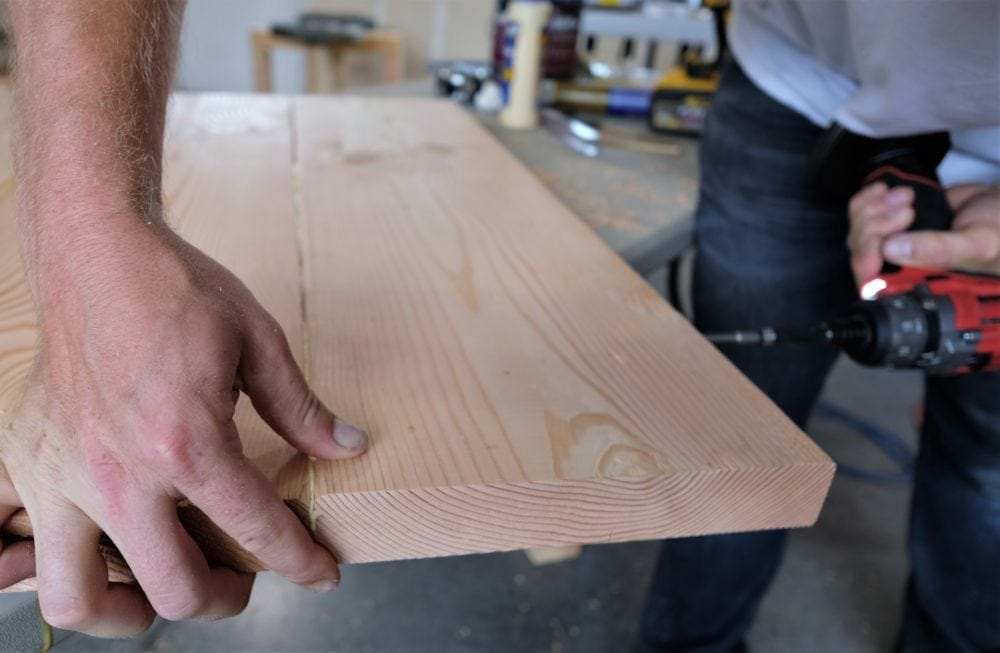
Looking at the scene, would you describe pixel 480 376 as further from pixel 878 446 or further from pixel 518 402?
pixel 878 446

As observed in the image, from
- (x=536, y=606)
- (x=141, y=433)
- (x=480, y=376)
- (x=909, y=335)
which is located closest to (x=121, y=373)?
(x=141, y=433)

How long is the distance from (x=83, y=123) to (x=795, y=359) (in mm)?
1001

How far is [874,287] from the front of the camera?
2.78 feet

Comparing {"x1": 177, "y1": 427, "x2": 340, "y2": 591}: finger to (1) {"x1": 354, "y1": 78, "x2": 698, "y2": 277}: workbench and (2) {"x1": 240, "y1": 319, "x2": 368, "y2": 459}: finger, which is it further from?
(1) {"x1": 354, "y1": 78, "x2": 698, "y2": 277}: workbench

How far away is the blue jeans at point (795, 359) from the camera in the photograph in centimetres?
102

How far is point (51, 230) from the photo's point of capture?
0.42 meters

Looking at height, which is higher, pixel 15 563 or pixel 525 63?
pixel 525 63

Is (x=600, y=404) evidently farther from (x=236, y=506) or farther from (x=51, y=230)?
(x=51, y=230)

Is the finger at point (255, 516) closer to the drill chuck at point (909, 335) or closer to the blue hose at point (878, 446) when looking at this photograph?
the drill chuck at point (909, 335)

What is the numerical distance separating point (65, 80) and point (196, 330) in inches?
7.6

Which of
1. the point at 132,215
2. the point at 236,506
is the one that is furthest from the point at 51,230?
the point at 236,506

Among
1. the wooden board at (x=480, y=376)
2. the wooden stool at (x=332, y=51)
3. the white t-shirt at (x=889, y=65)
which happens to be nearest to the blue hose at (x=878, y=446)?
the white t-shirt at (x=889, y=65)

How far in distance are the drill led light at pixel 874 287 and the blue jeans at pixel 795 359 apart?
0.23 metres

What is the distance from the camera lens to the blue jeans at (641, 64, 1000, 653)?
1021mm
